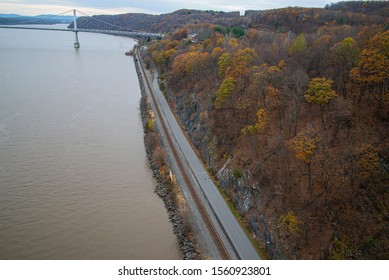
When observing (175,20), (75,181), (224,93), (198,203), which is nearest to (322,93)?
(224,93)

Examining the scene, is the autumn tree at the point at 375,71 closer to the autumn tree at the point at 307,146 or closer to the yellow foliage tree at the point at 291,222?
Result: the autumn tree at the point at 307,146

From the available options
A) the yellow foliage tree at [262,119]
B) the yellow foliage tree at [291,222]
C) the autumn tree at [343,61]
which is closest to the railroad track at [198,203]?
the yellow foliage tree at [291,222]

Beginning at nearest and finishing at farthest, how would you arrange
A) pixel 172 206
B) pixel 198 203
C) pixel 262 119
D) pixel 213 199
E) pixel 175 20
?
pixel 198 203
pixel 213 199
pixel 172 206
pixel 262 119
pixel 175 20

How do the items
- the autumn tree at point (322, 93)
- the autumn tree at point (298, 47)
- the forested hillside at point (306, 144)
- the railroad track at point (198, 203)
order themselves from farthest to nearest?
the autumn tree at point (298, 47)
the autumn tree at point (322, 93)
the railroad track at point (198, 203)
the forested hillside at point (306, 144)

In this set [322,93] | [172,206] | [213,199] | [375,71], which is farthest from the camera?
[172,206]

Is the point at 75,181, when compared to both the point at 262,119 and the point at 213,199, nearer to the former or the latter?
the point at 213,199
